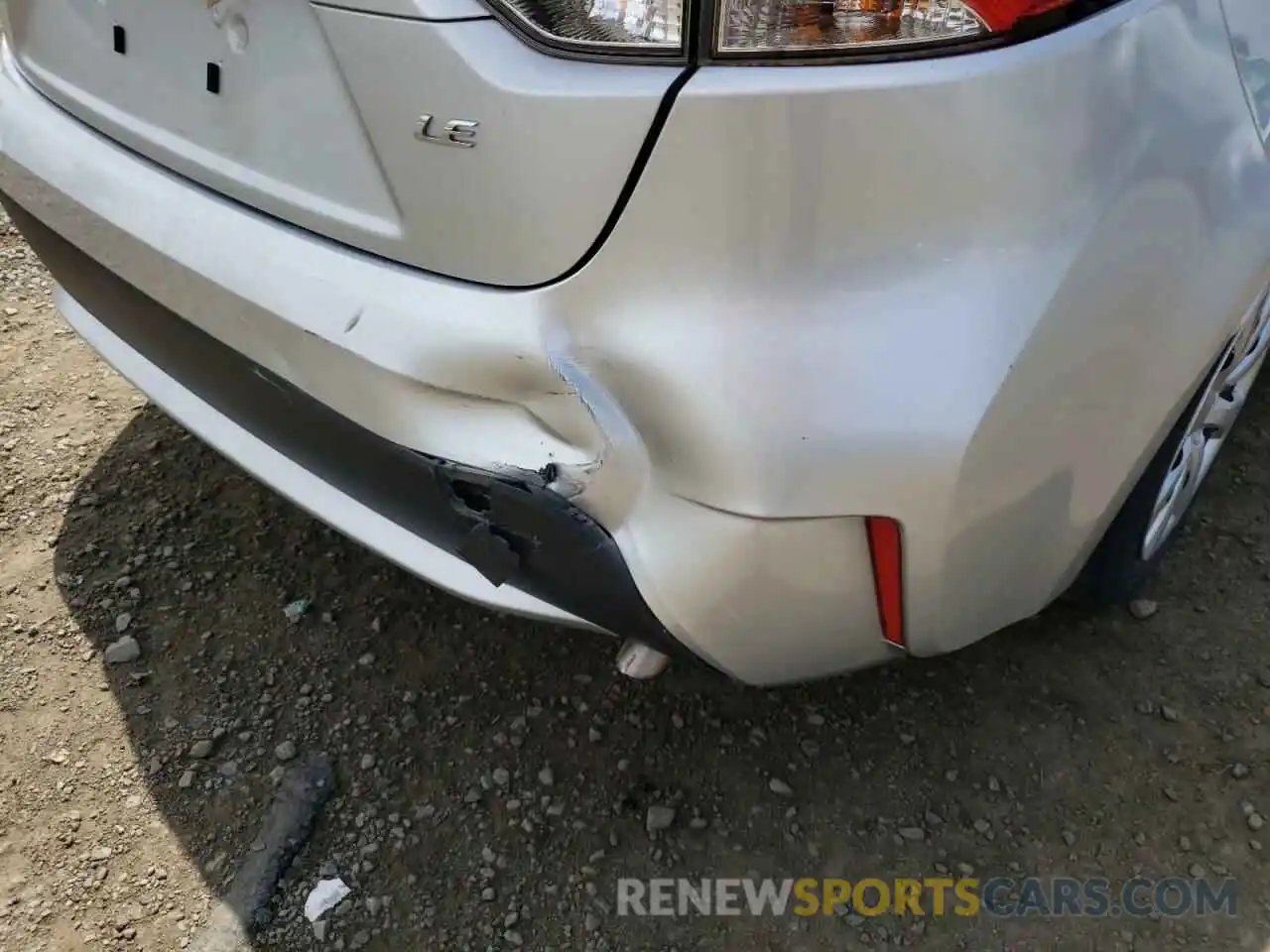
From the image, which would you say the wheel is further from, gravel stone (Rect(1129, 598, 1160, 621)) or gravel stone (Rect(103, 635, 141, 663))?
gravel stone (Rect(103, 635, 141, 663))

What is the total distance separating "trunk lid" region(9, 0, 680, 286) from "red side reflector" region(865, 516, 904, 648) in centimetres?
47

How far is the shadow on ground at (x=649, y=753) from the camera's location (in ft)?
5.95

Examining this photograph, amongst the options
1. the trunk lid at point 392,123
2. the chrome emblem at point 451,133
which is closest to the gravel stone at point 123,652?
the trunk lid at point 392,123

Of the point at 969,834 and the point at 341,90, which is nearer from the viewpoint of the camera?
the point at 341,90

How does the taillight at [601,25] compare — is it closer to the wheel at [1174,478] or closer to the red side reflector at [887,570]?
the red side reflector at [887,570]

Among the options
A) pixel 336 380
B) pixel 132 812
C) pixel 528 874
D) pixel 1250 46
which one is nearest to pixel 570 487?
pixel 336 380

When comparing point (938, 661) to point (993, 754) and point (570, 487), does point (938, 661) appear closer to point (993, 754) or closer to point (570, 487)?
point (993, 754)

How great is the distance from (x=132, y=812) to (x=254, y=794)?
207 mm

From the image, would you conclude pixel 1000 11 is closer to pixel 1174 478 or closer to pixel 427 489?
pixel 427 489

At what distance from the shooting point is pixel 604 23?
45.5 inches

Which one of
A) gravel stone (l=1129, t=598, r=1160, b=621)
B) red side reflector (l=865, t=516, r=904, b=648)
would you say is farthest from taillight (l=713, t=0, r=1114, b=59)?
gravel stone (l=1129, t=598, r=1160, b=621)

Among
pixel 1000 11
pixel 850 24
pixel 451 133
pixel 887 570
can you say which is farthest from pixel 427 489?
pixel 1000 11

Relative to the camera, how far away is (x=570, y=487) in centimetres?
130

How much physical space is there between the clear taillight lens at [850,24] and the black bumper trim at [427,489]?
1.75 ft
